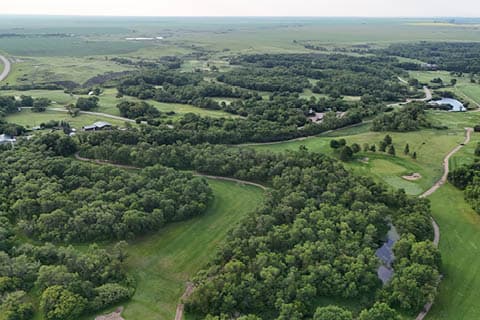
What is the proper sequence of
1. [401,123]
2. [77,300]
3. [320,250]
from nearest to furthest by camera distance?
1. [77,300]
2. [320,250]
3. [401,123]

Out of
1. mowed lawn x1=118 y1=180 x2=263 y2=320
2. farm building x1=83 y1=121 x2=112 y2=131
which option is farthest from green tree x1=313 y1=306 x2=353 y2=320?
farm building x1=83 y1=121 x2=112 y2=131

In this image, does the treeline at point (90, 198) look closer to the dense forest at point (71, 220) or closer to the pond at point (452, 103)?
the dense forest at point (71, 220)

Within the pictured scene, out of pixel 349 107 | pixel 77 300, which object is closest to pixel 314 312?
pixel 77 300

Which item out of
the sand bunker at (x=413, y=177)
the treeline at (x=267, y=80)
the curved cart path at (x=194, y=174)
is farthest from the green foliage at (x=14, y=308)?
the treeline at (x=267, y=80)

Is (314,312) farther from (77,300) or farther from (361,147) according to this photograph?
(361,147)

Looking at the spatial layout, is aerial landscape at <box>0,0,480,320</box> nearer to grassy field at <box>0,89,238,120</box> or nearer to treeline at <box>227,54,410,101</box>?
grassy field at <box>0,89,238,120</box>

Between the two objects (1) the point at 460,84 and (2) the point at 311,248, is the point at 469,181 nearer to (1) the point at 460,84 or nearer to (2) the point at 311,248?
(2) the point at 311,248
